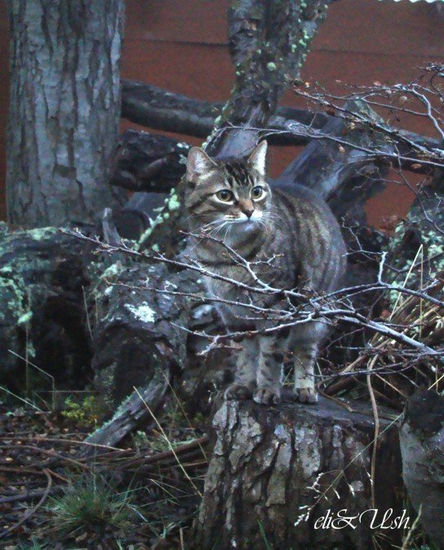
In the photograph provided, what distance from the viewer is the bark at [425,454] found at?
9.15ft

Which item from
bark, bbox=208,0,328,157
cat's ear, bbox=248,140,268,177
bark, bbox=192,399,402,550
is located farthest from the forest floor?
bark, bbox=208,0,328,157

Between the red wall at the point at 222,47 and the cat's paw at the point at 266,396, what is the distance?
156 inches

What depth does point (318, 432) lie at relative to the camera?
11.1 feet

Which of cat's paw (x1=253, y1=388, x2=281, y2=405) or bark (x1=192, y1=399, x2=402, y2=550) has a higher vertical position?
cat's paw (x1=253, y1=388, x2=281, y2=405)

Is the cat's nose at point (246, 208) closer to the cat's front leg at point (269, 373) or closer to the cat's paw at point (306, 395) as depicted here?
the cat's front leg at point (269, 373)

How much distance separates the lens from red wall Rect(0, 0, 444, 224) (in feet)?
24.2

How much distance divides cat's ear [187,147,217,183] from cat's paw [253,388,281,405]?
1.01 meters

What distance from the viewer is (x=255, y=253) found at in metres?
3.95

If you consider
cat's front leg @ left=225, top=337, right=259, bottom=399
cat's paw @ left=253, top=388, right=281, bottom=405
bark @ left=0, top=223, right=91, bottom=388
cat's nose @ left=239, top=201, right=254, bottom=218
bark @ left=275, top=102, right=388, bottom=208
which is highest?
cat's nose @ left=239, top=201, right=254, bottom=218

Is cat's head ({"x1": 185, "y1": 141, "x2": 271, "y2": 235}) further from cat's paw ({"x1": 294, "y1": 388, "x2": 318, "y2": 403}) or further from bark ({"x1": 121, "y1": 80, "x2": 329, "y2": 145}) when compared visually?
bark ({"x1": 121, "y1": 80, "x2": 329, "y2": 145})

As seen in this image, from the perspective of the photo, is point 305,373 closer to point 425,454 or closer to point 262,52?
point 425,454

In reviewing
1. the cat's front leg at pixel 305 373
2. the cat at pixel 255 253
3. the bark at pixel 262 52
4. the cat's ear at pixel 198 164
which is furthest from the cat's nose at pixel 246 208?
the bark at pixel 262 52

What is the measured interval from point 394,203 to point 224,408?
4291 millimetres

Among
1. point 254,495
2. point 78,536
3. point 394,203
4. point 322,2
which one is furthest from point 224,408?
point 394,203
